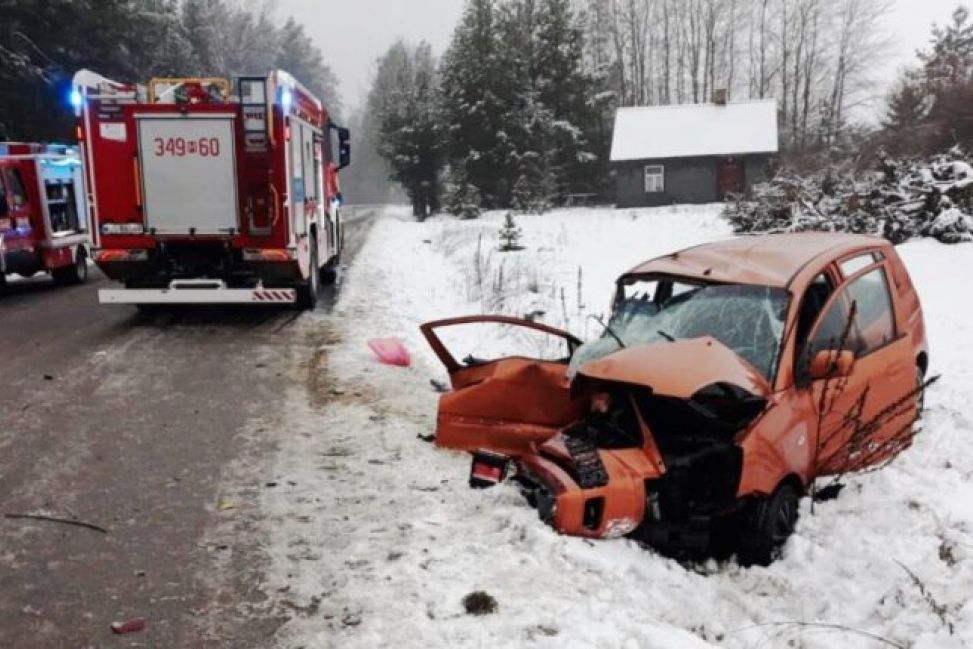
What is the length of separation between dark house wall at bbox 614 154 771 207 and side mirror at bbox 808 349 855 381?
38441 millimetres

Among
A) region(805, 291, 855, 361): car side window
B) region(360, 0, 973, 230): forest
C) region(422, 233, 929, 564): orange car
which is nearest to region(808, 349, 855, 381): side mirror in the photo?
region(422, 233, 929, 564): orange car

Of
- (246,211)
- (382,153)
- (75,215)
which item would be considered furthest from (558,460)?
(382,153)

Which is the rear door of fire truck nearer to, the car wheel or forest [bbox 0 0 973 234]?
the car wheel

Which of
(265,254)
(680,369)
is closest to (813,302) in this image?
(680,369)

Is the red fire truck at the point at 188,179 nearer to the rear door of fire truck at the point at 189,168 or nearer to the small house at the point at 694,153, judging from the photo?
the rear door of fire truck at the point at 189,168

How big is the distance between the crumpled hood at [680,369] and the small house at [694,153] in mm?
38941

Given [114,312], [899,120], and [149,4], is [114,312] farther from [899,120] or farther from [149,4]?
[149,4]

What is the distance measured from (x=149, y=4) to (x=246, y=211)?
3655 centimetres

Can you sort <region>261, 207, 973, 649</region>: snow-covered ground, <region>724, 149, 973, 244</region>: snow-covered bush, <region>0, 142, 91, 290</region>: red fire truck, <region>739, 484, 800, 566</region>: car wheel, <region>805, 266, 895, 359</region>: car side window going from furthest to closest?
<region>724, 149, 973, 244</region>: snow-covered bush
<region>0, 142, 91, 290</region>: red fire truck
<region>805, 266, 895, 359</region>: car side window
<region>739, 484, 800, 566</region>: car wheel
<region>261, 207, 973, 649</region>: snow-covered ground

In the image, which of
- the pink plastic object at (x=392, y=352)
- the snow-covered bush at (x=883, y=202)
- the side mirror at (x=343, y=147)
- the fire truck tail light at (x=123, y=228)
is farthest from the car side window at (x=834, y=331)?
the side mirror at (x=343, y=147)

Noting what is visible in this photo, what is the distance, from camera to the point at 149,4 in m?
41.3

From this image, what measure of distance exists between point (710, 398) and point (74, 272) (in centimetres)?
1496

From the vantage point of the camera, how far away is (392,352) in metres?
9.23

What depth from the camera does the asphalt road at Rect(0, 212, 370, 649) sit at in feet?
12.7
